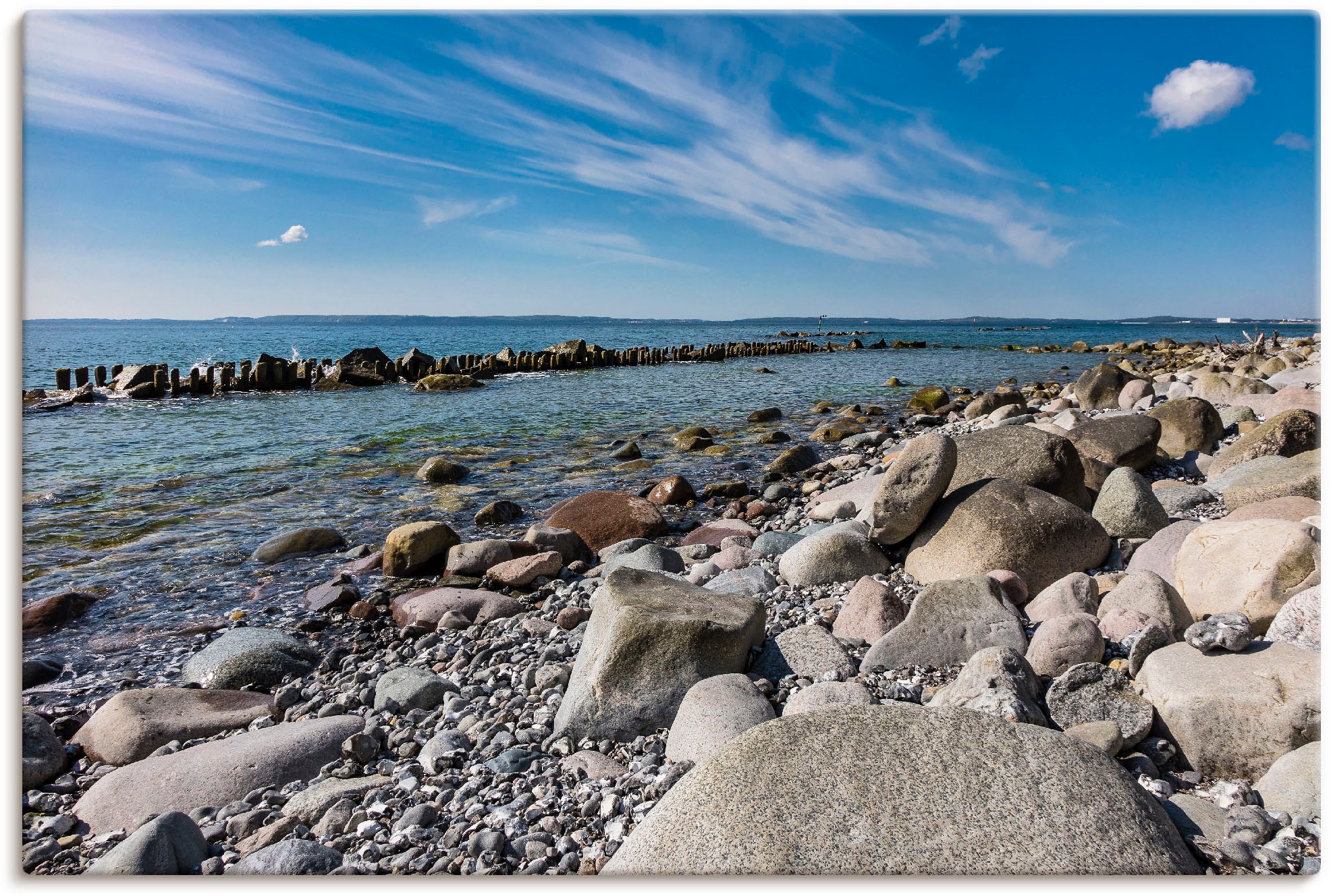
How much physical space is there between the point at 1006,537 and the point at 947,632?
58.7 inches

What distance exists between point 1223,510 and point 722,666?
5.69 m

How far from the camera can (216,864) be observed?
2.96 meters

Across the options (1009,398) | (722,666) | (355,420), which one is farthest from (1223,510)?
(355,420)

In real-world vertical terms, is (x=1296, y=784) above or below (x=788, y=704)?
above

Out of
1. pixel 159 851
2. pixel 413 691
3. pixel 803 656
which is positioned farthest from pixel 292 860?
pixel 803 656

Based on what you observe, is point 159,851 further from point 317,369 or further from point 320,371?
point 317,369

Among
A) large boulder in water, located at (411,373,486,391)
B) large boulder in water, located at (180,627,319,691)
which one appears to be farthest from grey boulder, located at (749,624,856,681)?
large boulder in water, located at (411,373,486,391)

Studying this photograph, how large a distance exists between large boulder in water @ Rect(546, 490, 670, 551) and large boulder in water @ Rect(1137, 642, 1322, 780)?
6.21 metres

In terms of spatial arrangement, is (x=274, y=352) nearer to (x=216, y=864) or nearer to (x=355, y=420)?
(x=355, y=420)

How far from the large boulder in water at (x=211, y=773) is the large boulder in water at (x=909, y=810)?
2.34 meters

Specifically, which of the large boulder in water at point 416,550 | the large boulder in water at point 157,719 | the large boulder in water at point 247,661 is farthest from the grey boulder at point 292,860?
the large boulder in water at point 416,550

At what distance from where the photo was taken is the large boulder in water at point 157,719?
4.22m

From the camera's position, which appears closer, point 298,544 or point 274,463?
point 298,544

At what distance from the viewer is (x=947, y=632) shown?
431cm
